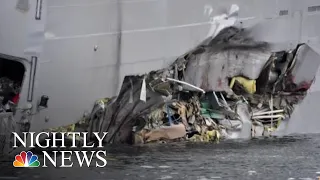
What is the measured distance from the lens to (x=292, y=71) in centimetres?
1055

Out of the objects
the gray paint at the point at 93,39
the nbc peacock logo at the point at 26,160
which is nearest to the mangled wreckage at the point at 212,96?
the gray paint at the point at 93,39

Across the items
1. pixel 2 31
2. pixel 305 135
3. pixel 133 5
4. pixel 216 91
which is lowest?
pixel 305 135

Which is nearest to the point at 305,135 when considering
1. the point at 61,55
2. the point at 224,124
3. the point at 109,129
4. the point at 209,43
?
the point at 224,124

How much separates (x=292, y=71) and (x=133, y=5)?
3598mm

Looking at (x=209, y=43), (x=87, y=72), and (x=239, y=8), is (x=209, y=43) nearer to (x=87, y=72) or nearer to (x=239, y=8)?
(x=239, y=8)

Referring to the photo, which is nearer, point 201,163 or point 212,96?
point 201,163

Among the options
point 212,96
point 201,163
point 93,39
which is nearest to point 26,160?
point 93,39

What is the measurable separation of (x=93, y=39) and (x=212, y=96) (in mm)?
2612

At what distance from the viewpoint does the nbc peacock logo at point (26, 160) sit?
7339 millimetres

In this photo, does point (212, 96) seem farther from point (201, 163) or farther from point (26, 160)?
point (26, 160)

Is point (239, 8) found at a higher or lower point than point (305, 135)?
higher

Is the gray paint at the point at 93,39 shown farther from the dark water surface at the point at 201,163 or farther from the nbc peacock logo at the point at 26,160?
the dark water surface at the point at 201,163

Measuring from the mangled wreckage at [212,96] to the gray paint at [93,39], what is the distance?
0.25m

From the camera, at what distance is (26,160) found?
24.9 ft
